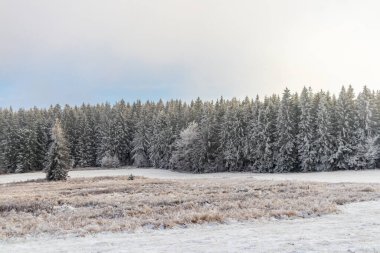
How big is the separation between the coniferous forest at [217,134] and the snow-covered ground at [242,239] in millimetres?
51216

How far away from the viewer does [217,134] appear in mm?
78062

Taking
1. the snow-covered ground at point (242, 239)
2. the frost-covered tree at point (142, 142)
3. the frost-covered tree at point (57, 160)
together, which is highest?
the frost-covered tree at point (142, 142)

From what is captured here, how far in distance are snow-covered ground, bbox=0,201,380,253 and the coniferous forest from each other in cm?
5122

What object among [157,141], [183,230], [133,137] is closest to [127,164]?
[133,137]

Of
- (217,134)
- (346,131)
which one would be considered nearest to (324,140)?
(346,131)

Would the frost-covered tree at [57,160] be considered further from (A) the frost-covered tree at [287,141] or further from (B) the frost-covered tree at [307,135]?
(B) the frost-covered tree at [307,135]

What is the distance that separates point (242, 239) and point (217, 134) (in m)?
66.1

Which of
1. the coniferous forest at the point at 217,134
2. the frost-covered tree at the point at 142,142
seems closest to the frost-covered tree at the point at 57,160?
the coniferous forest at the point at 217,134

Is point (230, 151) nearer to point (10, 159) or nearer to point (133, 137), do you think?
point (133, 137)

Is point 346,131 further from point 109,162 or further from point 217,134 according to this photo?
point 109,162

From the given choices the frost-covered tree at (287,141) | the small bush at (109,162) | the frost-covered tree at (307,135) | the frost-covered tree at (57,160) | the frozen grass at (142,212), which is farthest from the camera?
the small bush at (109,162)

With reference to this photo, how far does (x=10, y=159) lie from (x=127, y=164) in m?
24.3

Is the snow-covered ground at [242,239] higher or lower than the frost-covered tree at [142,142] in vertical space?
lower

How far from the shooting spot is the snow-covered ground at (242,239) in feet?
35.3
